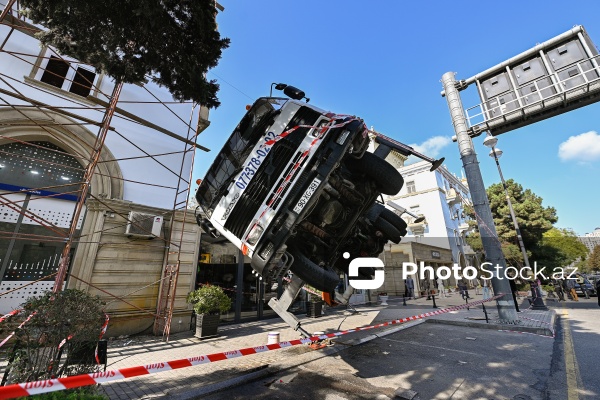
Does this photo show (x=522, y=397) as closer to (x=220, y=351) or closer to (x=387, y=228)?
(x=387, y=228)

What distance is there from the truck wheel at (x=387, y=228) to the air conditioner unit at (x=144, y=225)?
6429 millimetres

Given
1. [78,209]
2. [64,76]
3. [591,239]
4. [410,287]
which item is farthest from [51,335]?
[591,239]

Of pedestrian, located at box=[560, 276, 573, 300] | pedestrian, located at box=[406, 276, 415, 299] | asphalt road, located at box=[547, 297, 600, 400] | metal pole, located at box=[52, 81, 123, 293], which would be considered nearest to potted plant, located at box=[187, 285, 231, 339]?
metal pole, located at box=[52, 81, 123, 293]

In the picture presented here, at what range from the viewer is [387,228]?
5.71 meters

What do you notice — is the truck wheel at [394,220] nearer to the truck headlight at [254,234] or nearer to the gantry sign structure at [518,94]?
the truck headlight at [254,234]

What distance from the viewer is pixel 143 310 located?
23.7 ft

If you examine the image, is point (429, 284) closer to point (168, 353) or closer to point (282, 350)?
point (282, 350)

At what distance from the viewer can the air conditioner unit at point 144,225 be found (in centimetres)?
753

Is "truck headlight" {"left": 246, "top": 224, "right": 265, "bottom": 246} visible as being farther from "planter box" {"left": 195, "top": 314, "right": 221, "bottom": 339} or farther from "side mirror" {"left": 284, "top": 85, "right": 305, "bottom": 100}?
"planter box" {"left": 195, "top": 314, "right": 221, "bottom": 339}

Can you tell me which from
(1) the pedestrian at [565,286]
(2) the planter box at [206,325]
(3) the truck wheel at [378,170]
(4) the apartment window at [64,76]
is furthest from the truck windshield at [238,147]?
(1) the pedestrian at [565,286]

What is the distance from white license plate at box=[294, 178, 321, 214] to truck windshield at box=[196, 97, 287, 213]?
1.34 metres

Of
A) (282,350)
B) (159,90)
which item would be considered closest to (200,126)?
(159,90)

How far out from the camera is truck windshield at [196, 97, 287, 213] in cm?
453

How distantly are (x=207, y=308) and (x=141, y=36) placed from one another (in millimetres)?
6542
